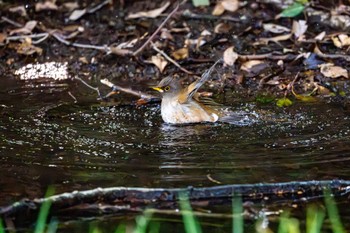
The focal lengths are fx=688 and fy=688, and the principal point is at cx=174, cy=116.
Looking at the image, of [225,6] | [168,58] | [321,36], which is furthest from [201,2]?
[321,36]

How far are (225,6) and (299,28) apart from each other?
1178 millimetres

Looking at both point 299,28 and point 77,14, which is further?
point 77,14

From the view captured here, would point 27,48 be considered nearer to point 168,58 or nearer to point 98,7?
Result: point 98,7

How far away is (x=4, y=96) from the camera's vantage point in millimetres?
7023

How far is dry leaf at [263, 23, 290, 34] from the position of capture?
336 inches

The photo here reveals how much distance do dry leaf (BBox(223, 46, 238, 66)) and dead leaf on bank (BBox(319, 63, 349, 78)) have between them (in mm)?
999

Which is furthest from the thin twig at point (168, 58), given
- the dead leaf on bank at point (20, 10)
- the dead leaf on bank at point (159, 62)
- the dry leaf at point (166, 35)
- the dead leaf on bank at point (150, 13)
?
the dead leaf on bank at point (20, 10)

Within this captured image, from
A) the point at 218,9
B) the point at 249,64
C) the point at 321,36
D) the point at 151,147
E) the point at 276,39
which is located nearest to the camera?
the point at 151,147

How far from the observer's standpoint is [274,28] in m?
8.62

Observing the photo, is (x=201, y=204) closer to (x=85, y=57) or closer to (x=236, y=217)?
(x=236, y=217)

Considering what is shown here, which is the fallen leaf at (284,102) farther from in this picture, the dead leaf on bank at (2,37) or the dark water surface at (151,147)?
the dead leaf on bank at (2,37)

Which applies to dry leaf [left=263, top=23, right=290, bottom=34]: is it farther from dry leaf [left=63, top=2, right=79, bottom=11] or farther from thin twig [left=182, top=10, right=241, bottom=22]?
dry leaf [left=63, top=2, right=79, bottom=11]

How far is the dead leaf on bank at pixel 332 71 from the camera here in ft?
24.2

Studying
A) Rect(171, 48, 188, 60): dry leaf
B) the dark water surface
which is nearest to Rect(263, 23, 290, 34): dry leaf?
Rect(171, 48, 188, 60): dry leaf
